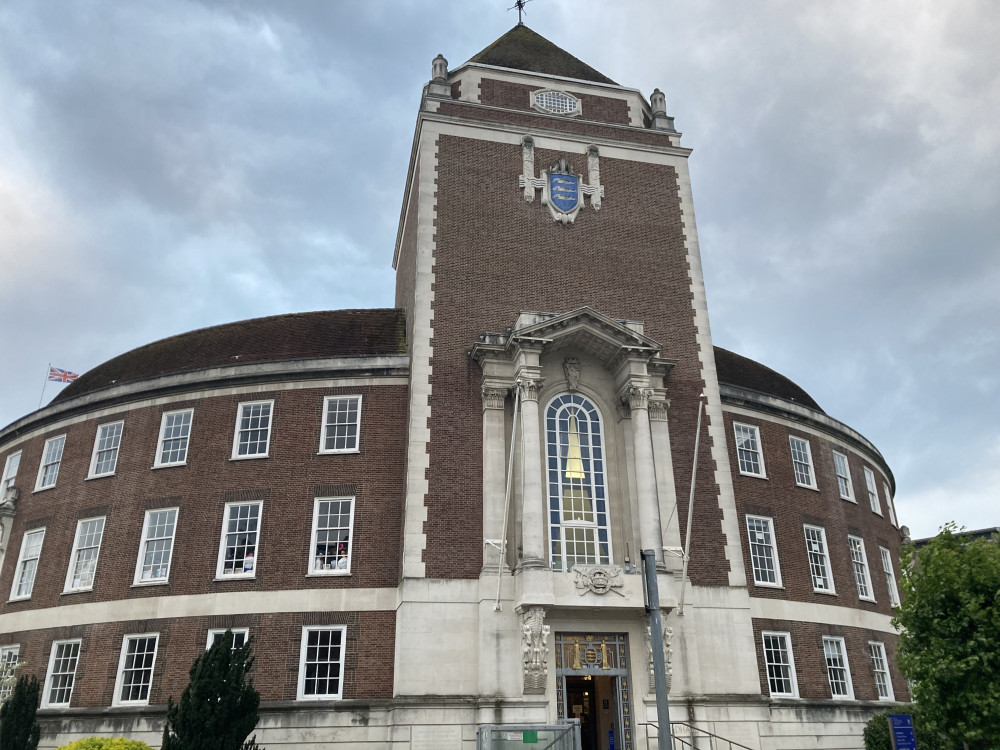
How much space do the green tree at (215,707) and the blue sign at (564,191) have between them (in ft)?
65.0

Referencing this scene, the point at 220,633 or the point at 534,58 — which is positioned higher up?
the point at 534,58

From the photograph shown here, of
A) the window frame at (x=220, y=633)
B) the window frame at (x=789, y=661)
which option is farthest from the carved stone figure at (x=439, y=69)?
the window frame at (x=789, y=661)

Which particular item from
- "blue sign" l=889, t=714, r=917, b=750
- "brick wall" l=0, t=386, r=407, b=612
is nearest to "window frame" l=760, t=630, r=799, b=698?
"blue sign" l=889, t=714, r=917, b=750

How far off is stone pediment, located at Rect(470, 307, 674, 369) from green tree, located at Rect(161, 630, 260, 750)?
40.9 ft

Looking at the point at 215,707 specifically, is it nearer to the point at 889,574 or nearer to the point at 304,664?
the point at 304,664

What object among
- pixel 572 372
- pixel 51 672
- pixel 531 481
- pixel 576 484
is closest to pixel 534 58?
pixel 572 372

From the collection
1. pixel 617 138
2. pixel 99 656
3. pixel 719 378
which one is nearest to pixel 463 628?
pixel 99 656

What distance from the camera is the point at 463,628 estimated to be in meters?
25.6

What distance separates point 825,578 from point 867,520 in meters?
5.61

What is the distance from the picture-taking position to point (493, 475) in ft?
90.4

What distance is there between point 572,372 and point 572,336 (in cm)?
133

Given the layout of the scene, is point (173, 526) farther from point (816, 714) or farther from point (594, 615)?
point (816, 714)

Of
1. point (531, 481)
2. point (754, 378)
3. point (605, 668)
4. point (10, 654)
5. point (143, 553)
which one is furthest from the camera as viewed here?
point (754, 378)

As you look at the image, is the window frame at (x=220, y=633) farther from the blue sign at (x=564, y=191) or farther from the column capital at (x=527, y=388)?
the blue sign at (x=564, y=191)
